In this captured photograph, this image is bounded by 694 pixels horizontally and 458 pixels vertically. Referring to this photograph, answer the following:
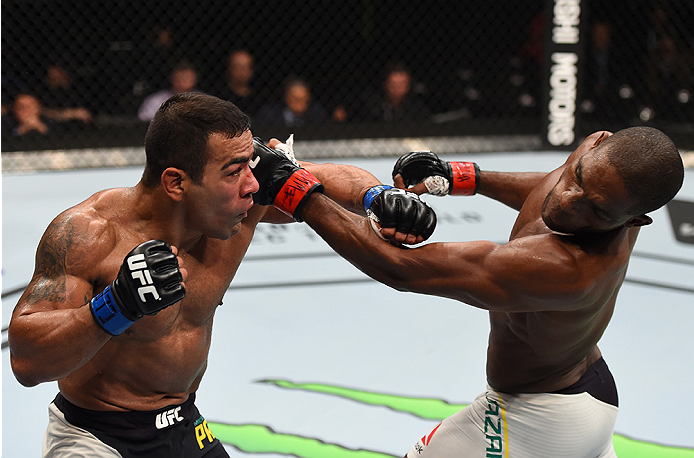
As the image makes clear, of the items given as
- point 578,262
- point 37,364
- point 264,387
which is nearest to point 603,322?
point 578,262

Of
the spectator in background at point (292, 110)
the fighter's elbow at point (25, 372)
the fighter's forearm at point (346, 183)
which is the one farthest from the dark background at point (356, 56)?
the fighter's elbow at point (25, 372)

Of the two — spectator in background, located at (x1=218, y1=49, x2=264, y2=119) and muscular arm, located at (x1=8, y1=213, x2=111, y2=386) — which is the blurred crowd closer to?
spectator in background, located at (x1=218, y1=49, x2=264, y2=119)

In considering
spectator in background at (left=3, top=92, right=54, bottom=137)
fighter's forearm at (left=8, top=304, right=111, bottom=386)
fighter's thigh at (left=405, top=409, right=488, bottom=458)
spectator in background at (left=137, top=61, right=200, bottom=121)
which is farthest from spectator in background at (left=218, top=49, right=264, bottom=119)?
fighter's forearm at (left=8, top=304, right=111, bottom=386)

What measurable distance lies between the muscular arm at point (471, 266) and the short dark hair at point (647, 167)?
0.70 feet

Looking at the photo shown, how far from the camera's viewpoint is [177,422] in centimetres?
175

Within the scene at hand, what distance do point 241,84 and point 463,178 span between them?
439cm

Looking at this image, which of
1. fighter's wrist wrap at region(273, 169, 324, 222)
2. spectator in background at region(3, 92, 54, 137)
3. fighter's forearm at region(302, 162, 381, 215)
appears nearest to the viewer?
fighter's wrist wrap at region(273, 169, 324, 222)

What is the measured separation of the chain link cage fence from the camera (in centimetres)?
600

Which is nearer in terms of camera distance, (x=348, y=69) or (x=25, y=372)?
(x=25, y=372)

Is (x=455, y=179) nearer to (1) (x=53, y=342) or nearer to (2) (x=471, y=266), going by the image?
(2) (x=471, y=266)

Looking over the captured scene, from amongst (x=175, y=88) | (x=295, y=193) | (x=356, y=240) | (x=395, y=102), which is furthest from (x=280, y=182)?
(x=395, y=102)

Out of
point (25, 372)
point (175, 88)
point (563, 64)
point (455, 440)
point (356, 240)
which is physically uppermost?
point (563, 64)

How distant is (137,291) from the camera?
1.37 metres

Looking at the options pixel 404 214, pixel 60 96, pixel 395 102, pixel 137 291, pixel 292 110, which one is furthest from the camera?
pixel 395 102
